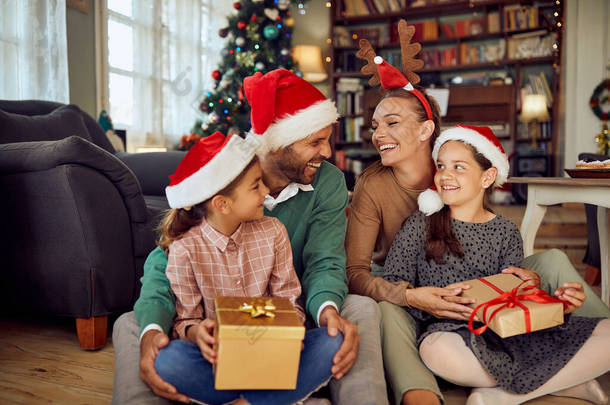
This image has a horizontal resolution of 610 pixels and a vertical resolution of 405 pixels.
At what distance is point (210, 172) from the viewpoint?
117cm

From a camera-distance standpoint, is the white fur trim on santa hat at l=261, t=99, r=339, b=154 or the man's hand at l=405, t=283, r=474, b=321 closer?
the man's hand at l=405, t=283, r=474, b=321

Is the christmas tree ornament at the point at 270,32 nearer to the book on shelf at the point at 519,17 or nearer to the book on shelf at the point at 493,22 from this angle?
the book on shelf at the point at 493,22

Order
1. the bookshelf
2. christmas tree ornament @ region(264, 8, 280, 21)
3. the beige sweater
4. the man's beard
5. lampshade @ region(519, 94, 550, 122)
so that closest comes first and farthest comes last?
the man's beard
the beige sweater
christmas tree ornament @ region(264, 8, 280, 21)
lampshade @ region(519, 94, 550, 122)
the bookshelf

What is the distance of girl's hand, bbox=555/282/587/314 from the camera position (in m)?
1.30

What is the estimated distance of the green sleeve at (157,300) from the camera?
1.13 m

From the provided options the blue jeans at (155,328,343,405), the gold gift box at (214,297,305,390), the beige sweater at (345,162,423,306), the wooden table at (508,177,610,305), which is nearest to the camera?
the gold gift box at (214,297,305,390)

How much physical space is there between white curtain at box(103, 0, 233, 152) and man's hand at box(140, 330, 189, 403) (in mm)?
3493

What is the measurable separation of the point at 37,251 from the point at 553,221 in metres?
3.46

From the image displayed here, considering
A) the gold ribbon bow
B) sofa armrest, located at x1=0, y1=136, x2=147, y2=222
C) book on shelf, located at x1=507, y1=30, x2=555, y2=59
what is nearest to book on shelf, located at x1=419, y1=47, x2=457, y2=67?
book on shelf, located at x1=507, y1=30, x2=555, y2=59

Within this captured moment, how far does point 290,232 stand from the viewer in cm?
149

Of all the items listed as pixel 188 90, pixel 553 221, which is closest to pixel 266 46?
pixel 188 90

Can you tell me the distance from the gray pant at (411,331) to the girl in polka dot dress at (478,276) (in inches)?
1.8

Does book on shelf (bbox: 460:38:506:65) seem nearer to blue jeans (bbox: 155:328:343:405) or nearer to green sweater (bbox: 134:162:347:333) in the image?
green sweater (bbox: 134:162:347:333)

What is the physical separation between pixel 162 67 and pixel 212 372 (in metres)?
4.20
